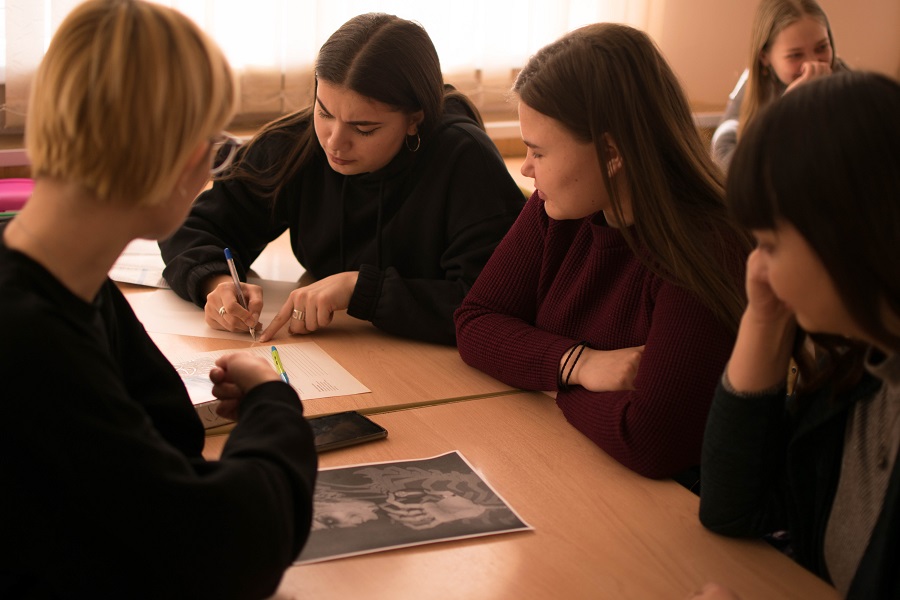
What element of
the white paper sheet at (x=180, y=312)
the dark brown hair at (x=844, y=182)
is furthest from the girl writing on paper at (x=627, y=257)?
the white paper sheet at (x=180, y=312)

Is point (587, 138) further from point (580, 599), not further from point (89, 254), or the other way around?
point (89, 254)

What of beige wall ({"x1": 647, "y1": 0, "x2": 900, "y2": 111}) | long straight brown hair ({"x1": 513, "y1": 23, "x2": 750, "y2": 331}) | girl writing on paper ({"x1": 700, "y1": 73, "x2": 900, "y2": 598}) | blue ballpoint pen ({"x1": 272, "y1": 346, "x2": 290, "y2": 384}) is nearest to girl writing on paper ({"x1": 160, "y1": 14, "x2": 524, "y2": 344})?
blue ballpoint pen ({"x1": 272, "y1": 346, "x2": 290, "y2": 384})

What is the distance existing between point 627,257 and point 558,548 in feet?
1.85

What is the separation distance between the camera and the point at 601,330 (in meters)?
1.50

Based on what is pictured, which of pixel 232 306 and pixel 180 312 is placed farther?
pixel 180 312

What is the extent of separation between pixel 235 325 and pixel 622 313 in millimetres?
707

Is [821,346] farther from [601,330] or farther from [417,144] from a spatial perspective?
[417,144]

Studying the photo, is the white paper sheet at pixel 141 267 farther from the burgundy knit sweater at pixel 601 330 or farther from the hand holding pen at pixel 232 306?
the burgundy knit sweater at pixel 601 330

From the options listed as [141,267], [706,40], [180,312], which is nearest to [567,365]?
[180,312]

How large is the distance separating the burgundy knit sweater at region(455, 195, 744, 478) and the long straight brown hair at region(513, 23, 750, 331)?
0.04 meters

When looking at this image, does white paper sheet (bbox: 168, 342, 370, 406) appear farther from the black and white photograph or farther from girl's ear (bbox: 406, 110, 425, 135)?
girl's ear (bbox: 406, 110, 425, 135)

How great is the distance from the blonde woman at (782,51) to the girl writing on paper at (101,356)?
→ 2677mm

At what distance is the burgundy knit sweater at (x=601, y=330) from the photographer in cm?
129

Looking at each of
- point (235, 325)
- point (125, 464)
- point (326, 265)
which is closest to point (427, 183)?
point (326, 265)
